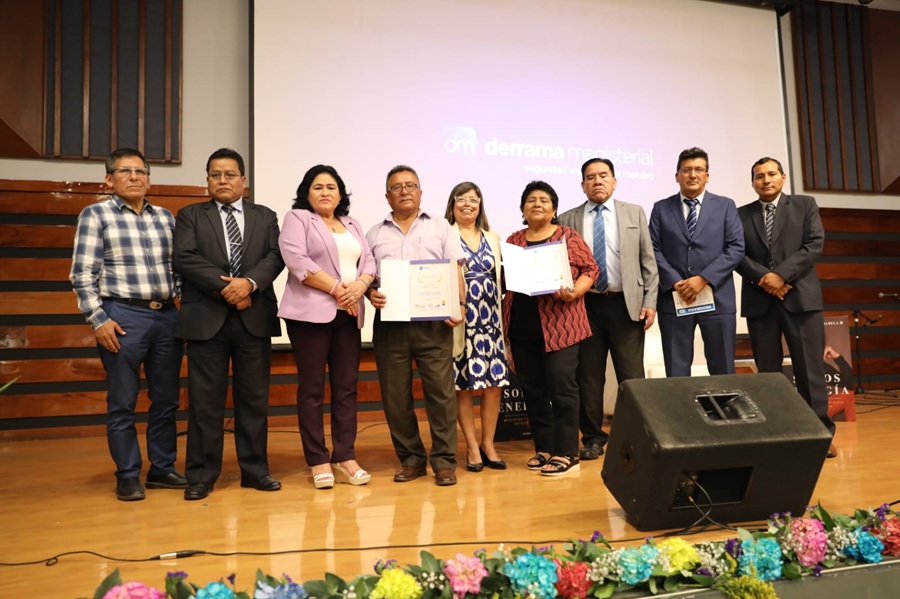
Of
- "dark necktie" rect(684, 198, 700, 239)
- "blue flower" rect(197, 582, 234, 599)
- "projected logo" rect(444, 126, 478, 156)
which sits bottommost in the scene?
"blue flower" rect(197, 582, 234, 599)

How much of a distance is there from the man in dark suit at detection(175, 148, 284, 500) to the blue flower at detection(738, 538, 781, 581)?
201 cm

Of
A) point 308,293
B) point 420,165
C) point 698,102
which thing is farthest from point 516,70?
point 308,293

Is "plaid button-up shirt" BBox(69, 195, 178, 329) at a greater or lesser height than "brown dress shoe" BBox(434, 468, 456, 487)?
greater

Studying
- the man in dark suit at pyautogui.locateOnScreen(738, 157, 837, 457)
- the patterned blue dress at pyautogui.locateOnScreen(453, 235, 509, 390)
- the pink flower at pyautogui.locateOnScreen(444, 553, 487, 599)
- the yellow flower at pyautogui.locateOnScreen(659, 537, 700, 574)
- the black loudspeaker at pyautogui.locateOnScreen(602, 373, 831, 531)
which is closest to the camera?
the pink flower at pyautogui.locateOnScreen(444, 553, 487, 599)

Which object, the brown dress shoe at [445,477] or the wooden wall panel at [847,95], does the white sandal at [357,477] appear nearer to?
the brown dress shoe at [445,477]

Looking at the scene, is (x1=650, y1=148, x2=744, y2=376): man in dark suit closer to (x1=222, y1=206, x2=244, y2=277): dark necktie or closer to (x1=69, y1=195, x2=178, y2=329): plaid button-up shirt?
(x1=222, y1=206, x2=244, y2=277): dark necktie

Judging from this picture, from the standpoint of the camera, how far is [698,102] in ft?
20.4

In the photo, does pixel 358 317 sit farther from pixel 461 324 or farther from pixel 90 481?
pixel 90 481

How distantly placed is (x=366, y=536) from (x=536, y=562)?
792mm

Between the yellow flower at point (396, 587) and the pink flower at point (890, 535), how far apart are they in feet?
4.38

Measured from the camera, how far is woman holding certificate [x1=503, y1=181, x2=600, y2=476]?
11.1ft

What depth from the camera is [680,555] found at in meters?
1.81

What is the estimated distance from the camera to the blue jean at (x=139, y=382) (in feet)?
10.0

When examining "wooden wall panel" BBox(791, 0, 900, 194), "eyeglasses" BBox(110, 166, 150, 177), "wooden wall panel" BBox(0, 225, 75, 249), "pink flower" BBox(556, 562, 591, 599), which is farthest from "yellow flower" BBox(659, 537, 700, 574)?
"wooden wall panel" BBox(791, 0, 900, 194)
